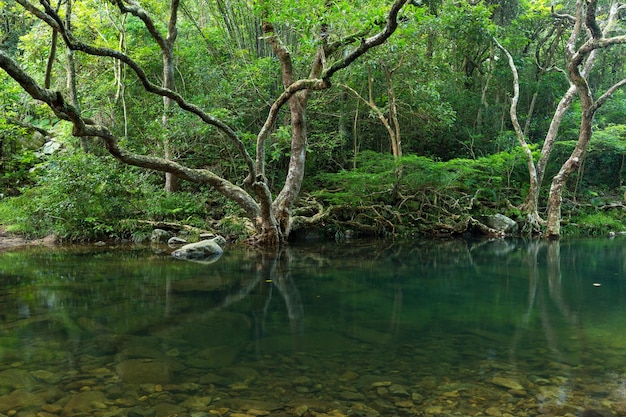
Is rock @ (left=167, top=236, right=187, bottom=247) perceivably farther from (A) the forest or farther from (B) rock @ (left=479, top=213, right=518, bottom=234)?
(B) rock @ (left=479, top=213, right=518, bottom=234)

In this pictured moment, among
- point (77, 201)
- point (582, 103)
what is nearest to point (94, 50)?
point (77, 201)

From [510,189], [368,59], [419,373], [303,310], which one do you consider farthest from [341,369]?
[510,189]

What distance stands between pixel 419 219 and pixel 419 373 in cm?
1189

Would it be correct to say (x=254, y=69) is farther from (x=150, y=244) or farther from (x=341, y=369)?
(x=341, y=369)

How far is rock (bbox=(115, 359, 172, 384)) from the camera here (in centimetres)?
347

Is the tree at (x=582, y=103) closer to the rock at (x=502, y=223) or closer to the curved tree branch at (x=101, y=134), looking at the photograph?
the rock at (x=502, y=223)

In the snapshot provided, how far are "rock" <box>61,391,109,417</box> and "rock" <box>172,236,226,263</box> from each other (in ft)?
21.6

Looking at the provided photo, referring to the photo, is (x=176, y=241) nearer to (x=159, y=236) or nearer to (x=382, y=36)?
(x=159, y=236)

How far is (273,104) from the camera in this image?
433 inches

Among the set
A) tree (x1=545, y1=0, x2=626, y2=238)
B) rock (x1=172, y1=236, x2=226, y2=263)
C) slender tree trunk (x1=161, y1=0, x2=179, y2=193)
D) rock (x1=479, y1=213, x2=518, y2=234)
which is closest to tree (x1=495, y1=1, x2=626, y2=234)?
tree (x1=545, y1=0, x2=626, y2=238)

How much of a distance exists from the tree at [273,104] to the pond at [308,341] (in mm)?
2406

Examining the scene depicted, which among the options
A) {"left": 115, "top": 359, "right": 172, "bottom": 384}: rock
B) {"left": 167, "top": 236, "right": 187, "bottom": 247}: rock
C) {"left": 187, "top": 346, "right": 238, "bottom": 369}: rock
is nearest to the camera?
{"left": 115, "top": 359, "right": 172, "bottom": 384}: rock

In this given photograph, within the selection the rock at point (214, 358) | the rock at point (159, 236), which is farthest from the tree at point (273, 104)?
the rock at point (214, 358)

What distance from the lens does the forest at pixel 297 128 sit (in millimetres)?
12180
